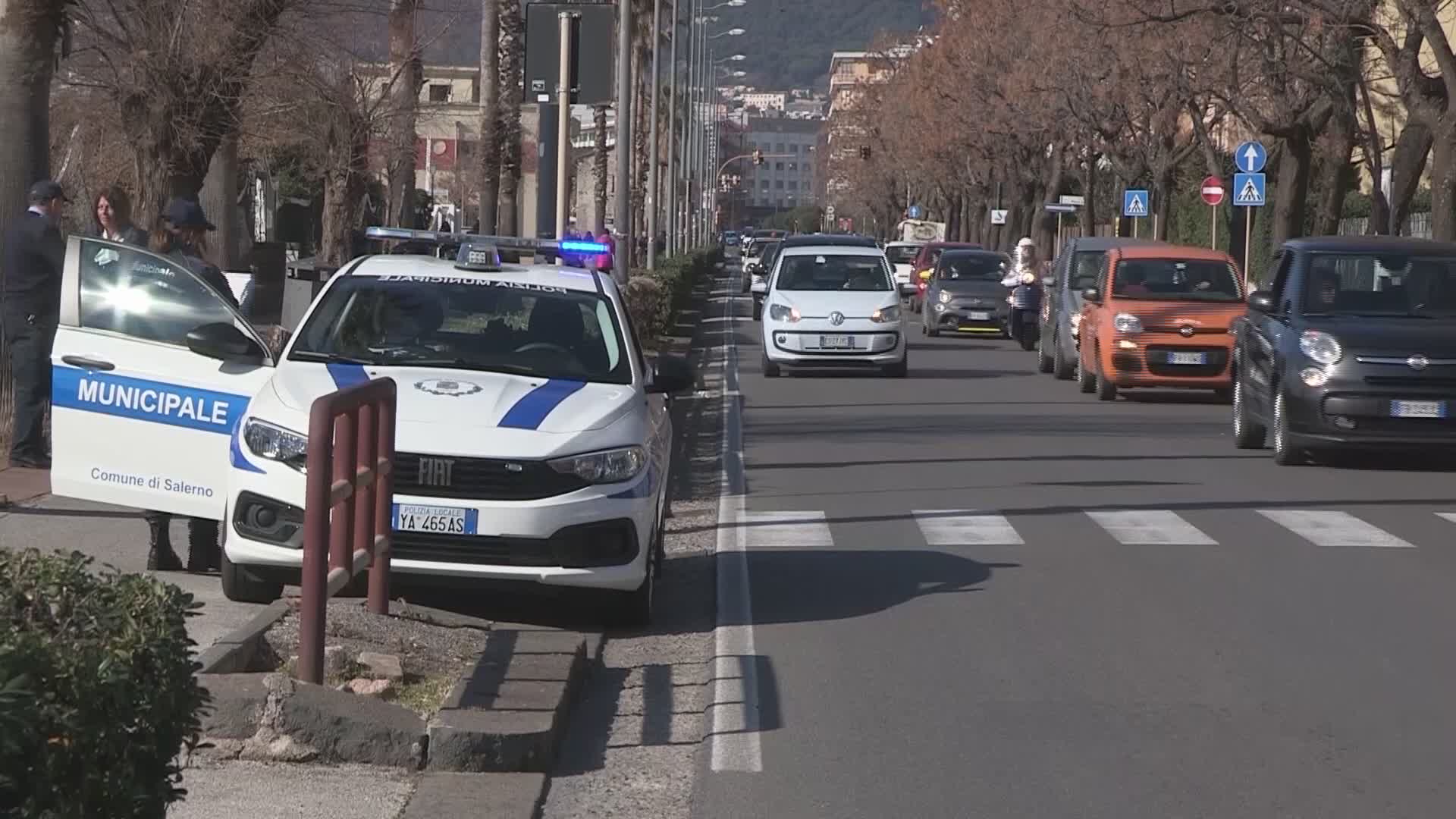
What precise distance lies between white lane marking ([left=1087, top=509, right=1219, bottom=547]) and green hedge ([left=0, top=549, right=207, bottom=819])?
30.0 feet

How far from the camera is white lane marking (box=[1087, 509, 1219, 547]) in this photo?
1323 centimetres

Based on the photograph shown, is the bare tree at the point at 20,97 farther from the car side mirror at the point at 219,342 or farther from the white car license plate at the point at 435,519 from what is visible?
the white car license plate at the point at 435,519

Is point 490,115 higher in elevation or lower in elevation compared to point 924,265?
higher

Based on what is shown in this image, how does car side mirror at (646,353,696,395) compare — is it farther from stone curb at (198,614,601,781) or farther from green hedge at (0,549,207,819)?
green hedge at (0,549,207,819)

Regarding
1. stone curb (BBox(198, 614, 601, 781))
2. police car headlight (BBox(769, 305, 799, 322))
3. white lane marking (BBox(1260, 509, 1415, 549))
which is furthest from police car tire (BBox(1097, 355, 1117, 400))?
stone curb (BBox(198, 614, 601, 781))

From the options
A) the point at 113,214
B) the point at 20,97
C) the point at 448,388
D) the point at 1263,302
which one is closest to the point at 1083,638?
the point at 448,388

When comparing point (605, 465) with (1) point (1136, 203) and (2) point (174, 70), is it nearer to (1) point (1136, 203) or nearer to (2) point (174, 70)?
(2) point (174, 70)

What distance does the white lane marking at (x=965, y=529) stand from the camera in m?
13.2

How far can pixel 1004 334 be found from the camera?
41344 millimetres

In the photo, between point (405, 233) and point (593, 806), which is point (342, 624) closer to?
point (593, 806)

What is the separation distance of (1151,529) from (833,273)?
1579cm

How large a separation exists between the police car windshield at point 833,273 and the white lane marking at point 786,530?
48.1 feet

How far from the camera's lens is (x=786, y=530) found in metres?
13.8

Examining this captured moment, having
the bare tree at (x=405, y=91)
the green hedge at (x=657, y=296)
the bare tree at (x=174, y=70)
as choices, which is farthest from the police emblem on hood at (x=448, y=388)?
the bare tree at (x=405, y=91)
